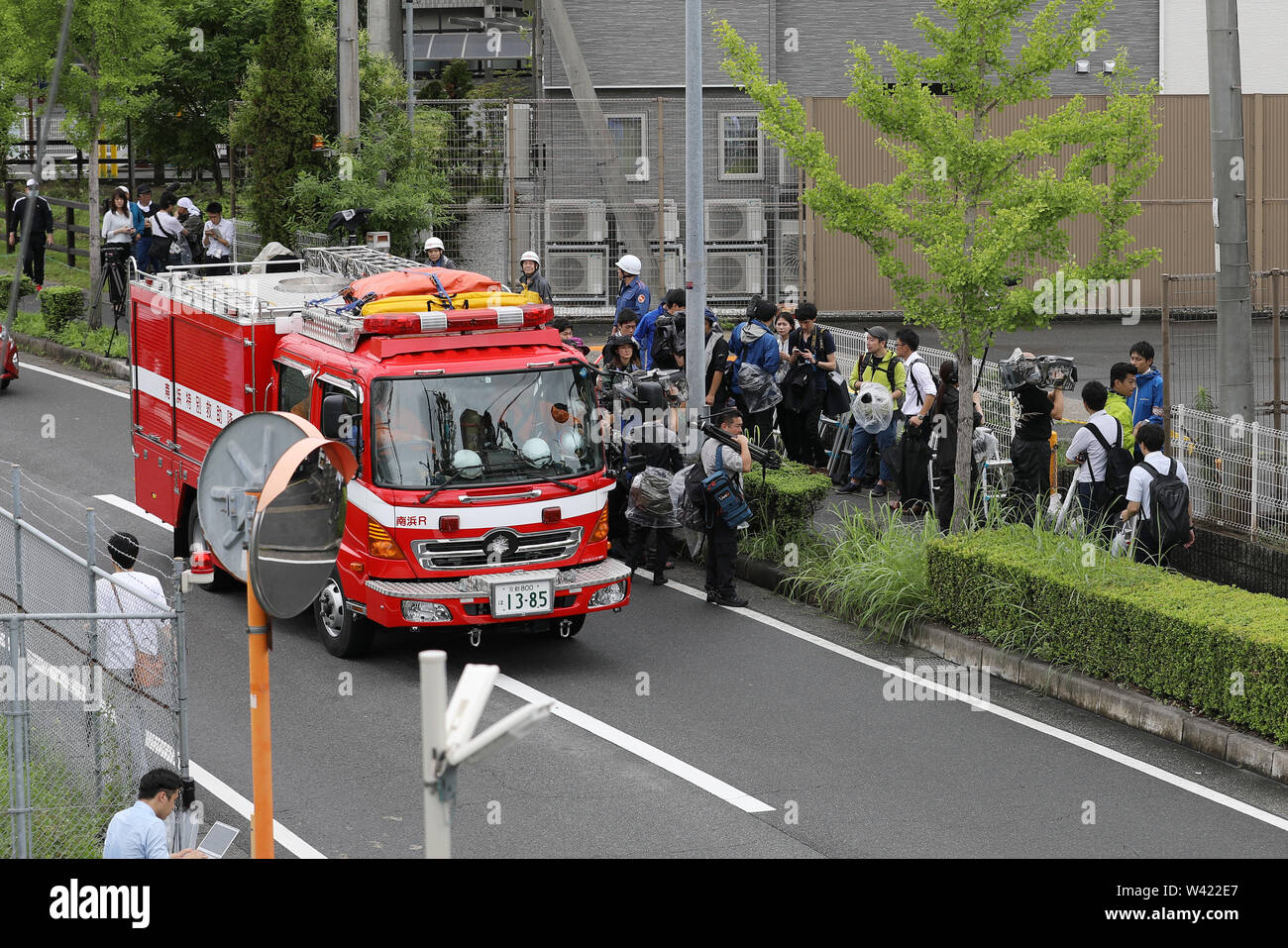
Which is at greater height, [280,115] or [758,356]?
[280,115]

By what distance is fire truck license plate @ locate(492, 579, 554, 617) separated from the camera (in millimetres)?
12500

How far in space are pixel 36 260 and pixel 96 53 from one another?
4916 mm

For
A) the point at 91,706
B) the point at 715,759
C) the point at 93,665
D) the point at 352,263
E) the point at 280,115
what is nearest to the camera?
the point at 93,665

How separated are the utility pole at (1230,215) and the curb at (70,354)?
1476cm

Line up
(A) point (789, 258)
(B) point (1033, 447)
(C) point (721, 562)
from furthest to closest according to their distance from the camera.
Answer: (A) point (789, 258) → (B) point (1033, 447) → (C) point (721, 562)

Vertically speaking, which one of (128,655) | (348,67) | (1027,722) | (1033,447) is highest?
(348,67)

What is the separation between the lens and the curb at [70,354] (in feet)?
77.4

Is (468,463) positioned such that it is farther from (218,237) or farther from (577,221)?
(577,221)

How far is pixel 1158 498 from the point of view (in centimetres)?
1312

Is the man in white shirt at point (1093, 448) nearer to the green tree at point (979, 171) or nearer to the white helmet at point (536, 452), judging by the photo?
the green tree at point (979, 171)

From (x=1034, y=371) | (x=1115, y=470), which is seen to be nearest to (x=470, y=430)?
(x=1034, y=371)

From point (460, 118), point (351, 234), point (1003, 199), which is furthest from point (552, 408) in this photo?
point (460, 118)

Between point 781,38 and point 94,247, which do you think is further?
point 781,38

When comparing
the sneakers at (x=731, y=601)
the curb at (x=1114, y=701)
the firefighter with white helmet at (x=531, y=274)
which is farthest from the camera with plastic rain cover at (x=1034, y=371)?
the firefighter with white helmet at (x=531, y=274)
